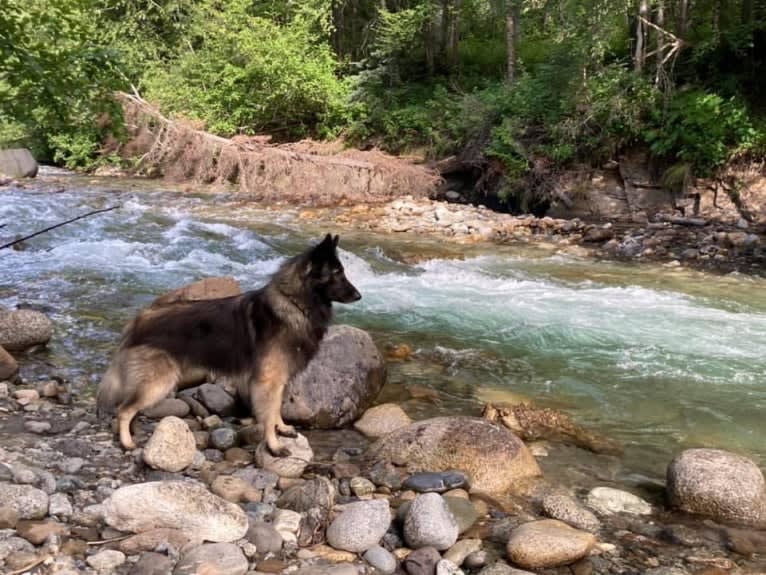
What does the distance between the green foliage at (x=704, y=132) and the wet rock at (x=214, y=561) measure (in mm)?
15552

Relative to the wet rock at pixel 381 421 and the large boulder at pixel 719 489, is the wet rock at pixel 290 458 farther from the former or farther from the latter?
the large boulder at pixel 719 489

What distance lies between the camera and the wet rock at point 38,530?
305cm

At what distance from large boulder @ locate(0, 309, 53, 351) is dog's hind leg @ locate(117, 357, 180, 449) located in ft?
8.32

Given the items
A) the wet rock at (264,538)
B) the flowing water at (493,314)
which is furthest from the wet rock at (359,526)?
the flowing water at (493,314)

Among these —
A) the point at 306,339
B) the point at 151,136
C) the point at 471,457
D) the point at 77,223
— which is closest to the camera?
the point at 471,457

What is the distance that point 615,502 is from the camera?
14.0 ft

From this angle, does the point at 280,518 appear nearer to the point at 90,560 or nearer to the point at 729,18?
the point at 90,560

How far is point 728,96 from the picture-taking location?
16.3m

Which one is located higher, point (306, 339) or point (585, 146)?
point (585, 146)

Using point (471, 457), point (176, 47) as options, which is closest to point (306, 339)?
point (471, 457)

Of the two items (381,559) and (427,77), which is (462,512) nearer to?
(381,559)

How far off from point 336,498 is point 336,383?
59.5 inches

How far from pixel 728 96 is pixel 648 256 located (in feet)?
20.9

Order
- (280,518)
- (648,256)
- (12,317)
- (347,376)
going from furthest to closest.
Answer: (648,256)
(12,317)
(347,376)
(280,518)
